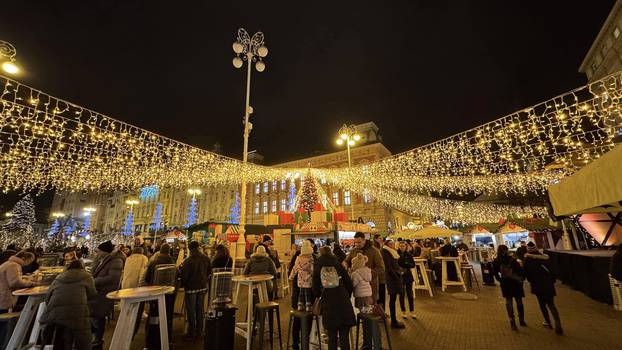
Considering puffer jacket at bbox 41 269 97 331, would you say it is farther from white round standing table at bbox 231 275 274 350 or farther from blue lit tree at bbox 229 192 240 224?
blue lit tree at bbox 229 192 240 224

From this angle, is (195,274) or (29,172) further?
(29,172)

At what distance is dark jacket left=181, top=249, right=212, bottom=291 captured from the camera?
5457mm

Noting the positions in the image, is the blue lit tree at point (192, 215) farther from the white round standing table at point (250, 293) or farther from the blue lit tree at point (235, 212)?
the white round standing table at point (250, 293)

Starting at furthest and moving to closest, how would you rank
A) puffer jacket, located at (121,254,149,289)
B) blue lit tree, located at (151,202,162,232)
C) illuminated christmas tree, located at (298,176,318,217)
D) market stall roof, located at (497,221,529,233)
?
blue lit tree, located at (151,202,162,232) < market stall roof, located at (497,221,529,233) < illuminated christmas tree, located at (298,176,318,217) < puffer jacket, located at (121,254,149,289)

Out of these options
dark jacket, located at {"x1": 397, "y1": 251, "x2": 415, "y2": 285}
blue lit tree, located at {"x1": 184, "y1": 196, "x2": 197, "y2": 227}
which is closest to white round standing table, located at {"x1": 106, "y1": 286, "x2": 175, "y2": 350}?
dark jacket, located at {"x1": 397, "y1": 251, "x2": 415, "y2": 285}

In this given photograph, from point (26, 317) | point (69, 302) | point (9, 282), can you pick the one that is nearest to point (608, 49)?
point (69, 302)

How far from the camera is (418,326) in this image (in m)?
5.79

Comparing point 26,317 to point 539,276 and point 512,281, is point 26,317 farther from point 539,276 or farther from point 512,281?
point 539,276

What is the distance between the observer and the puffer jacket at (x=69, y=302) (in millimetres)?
3666

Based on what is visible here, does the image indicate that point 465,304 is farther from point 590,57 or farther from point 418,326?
point 590,57

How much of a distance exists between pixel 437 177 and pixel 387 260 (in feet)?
33.4

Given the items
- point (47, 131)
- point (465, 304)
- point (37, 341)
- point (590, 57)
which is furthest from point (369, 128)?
point (37, 341)

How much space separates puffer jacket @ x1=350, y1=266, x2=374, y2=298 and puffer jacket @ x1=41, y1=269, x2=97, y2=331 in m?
3.99

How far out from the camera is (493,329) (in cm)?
549
